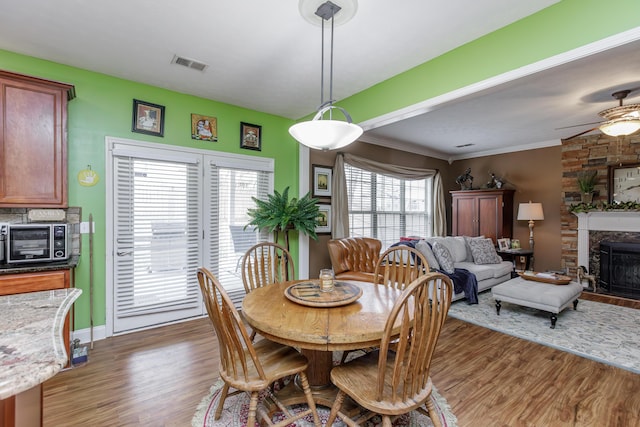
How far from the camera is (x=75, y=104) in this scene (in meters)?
2.90

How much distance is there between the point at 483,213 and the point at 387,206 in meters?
1.95

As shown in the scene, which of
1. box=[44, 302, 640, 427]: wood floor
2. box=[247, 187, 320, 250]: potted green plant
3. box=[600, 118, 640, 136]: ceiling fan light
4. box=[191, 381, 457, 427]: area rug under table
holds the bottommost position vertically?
box=[44, 302, 640, 427]: wood floor

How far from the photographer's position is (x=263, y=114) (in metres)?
4.13

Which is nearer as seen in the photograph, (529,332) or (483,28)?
(483,28)

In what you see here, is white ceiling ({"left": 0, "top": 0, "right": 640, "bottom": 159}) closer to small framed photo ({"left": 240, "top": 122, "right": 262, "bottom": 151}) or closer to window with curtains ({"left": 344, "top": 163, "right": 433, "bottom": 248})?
small framed photo ({"left": 240, "top": 122, "right": 262, "bottom": 151})

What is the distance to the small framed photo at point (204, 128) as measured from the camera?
359cm

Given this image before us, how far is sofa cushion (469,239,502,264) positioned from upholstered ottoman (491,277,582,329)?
93 cm

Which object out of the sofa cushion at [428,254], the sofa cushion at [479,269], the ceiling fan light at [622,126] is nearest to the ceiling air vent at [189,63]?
the sofa cushion at [428,254]

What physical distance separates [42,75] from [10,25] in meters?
0.57

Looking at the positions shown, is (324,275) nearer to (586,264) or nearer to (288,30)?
(288,30)

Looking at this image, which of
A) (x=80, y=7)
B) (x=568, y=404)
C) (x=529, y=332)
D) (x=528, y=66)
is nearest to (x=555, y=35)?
(x=528, y=66)

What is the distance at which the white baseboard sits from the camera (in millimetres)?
2922

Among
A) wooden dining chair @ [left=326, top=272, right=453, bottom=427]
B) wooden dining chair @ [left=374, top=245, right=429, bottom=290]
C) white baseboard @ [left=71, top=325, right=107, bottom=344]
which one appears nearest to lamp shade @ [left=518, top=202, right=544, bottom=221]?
wooden dining chair @ [left=374, top=245, right=429, bottom=290]

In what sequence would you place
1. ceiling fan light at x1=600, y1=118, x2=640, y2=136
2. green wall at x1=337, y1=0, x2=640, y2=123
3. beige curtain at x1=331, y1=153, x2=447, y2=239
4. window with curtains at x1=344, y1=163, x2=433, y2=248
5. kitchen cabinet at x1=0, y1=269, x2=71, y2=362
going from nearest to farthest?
green wall at x1=337, y1=0, x2=640, y2=123, kitchen cabinet at x1=0, y1=269, x2=71, y2=362, ceiling fan light at x1=600, y1=118, x2=640, y2=136, beige curtain at x1=331, y1=153, x2=447, y2=239, window with curtains at x1=344, y1=163, x2=433, y2=248
